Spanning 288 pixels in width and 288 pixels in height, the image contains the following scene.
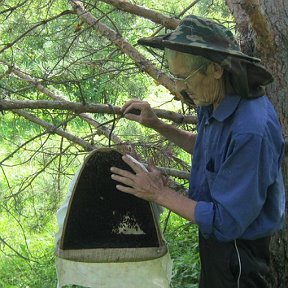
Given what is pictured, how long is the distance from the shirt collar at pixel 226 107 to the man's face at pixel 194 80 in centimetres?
6

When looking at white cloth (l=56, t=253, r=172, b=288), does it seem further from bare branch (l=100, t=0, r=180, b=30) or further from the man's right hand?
bare branch (l=100, t=0, r=180, b=30)

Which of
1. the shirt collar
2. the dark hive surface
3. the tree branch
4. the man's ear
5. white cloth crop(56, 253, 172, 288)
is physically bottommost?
white cloth crop(56, 253, 172, 288)

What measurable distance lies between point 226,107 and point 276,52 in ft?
2.23

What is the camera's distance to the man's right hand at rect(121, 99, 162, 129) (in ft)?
6.77

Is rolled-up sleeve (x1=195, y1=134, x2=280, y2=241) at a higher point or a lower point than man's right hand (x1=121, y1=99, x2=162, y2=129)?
lower

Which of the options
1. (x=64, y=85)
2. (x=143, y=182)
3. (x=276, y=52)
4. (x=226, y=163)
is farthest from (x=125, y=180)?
(x=64, y=85)

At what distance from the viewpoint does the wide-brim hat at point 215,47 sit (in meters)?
1.64

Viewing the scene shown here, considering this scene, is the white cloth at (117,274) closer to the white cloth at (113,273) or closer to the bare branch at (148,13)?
the white cloth at (113,273)

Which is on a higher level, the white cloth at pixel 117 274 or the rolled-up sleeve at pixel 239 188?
the rolled-up sleeve at pixel 239 188

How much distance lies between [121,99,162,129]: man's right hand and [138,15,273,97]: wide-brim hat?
1.10 feet

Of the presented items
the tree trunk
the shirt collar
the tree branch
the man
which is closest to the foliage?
the tree branch

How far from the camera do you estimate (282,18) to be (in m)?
2.25

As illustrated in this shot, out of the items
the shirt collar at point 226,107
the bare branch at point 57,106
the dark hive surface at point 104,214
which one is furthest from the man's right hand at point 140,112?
the shirt collar at point 226,107

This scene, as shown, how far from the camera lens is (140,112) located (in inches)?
82.7
